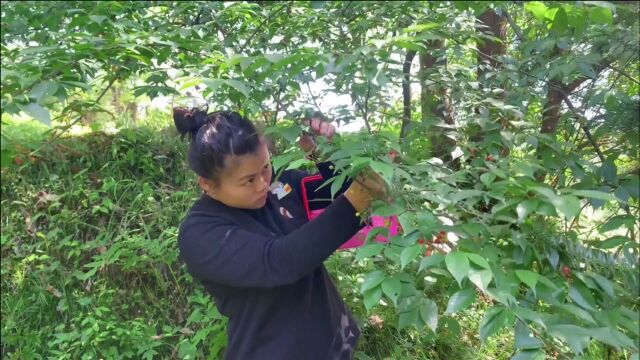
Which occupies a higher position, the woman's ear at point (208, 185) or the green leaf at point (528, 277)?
the green leaf at point (528, 277)

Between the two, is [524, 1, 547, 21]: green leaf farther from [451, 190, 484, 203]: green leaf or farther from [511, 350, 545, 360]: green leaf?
[511, 350, 545, 360]: green leaf

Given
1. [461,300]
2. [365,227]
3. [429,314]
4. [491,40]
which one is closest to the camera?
[461,300]

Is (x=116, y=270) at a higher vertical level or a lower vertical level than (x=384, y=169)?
lower

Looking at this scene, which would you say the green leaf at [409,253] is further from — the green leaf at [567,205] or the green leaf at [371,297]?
the green leaf at [567,205]

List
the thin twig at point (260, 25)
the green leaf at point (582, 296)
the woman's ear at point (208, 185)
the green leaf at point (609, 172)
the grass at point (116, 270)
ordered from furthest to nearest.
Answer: the grass at point (116, 270), the thin twig at point (260, 25), the woman's ear at point (208, 185), the green leaf at point (609, 172), the green leaf at point (582, 296)

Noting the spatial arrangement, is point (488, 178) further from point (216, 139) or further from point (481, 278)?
point (216, 139)

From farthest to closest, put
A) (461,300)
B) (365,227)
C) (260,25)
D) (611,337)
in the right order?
(260,25) → (365,227) → (461,300) → (611,337)

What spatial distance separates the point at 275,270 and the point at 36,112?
603 millimetres

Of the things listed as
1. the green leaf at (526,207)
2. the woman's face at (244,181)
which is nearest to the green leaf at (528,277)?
the green leaf at (526,207)

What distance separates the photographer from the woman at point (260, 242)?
131cm

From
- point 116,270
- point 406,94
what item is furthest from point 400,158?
point 116,270

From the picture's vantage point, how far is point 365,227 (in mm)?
1438

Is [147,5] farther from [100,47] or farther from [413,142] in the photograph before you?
[413,142]

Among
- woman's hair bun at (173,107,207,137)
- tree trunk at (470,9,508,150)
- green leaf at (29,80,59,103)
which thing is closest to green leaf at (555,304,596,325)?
woman's hair bun at (173,107,207,137)
